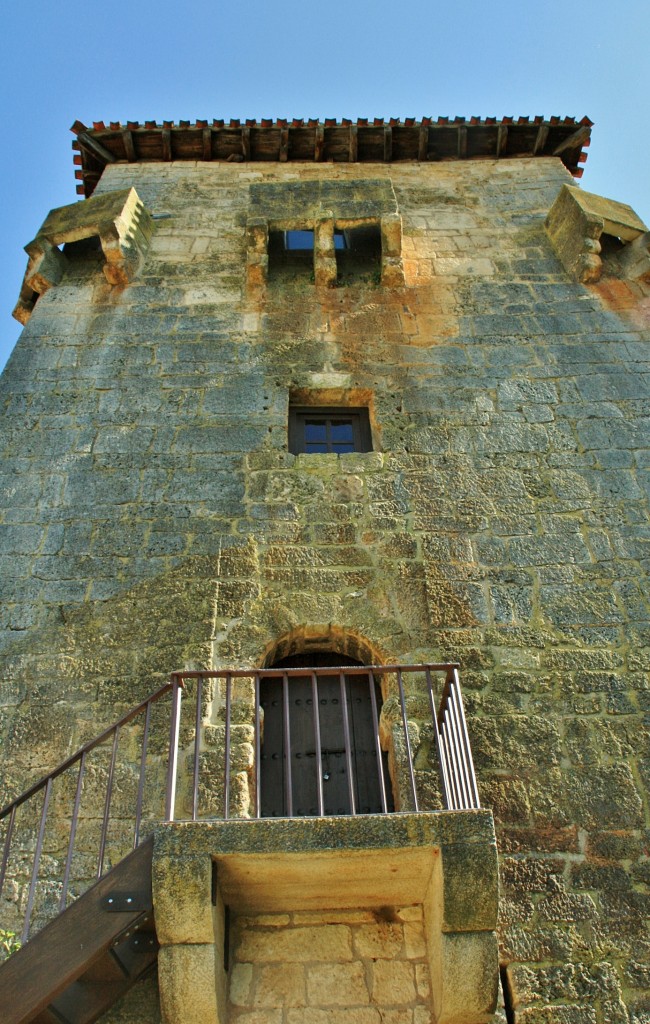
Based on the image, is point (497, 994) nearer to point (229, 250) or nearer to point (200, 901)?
point (200, 901)

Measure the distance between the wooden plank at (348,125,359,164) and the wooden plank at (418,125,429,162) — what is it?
2.42 feet

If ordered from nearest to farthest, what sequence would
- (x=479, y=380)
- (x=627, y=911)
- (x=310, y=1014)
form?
1. (x=310, y=1014)
2. (x=627, y=911)
3. (x=479, y=380)

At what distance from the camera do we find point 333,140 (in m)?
9.73

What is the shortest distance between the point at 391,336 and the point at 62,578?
362 cm

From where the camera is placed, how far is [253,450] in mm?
6691

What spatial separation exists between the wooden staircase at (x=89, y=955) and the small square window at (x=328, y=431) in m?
3.76

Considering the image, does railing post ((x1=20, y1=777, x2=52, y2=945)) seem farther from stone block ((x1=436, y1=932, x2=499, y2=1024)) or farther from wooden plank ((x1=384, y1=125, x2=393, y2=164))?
wooden plank ((x1=384, y1=125, x2=393, y2=164))

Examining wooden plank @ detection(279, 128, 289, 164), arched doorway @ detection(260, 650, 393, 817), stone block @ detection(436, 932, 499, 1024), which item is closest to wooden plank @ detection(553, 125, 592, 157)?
wooden plank @ detection(279, 128, 289, 164)

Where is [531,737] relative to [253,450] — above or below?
below

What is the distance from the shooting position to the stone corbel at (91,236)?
794cm

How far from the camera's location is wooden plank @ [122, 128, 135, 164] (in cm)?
954

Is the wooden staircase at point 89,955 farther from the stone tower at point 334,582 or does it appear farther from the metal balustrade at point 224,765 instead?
the metal balustrade at point 224,765

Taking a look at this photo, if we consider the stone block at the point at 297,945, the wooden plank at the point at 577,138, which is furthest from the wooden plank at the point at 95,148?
the stone block at the point at 297,945

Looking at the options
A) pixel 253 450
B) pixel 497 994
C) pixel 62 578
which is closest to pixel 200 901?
pixel 497 994
